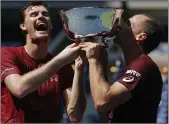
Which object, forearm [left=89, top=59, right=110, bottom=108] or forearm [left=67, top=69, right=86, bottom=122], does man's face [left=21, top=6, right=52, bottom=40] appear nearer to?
forearm [left=67, top=69, right=86, bottom=122]

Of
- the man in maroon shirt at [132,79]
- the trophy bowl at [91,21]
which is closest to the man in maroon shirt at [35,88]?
the trophy bowl at [91,21]

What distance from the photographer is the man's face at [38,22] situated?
10.3ft

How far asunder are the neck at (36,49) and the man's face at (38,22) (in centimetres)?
5

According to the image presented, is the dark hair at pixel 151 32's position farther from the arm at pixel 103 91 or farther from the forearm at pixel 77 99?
the forearm at pixel 77 99

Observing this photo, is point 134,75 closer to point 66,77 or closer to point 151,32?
point 151,32

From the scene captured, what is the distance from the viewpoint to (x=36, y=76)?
9.57 feet

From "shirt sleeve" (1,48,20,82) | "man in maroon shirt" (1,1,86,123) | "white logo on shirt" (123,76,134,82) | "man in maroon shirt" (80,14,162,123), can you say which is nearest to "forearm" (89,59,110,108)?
"man in maroon shirt" (80,14,162,123)

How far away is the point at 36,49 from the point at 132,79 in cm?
78

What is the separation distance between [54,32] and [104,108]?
347 centimetres

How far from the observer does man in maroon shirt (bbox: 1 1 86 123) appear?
3102 mm

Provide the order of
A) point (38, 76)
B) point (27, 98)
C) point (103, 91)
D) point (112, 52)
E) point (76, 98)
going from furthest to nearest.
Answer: point (112, 52) → point (76, 98) → point (27, 98) → point (38, 76) → point (103, 91)

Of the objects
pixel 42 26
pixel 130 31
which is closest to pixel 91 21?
pixel 130 31

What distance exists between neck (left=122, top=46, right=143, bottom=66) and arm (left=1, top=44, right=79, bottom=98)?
0.39 m

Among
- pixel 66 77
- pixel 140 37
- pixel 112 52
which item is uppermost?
pixel 140 37
